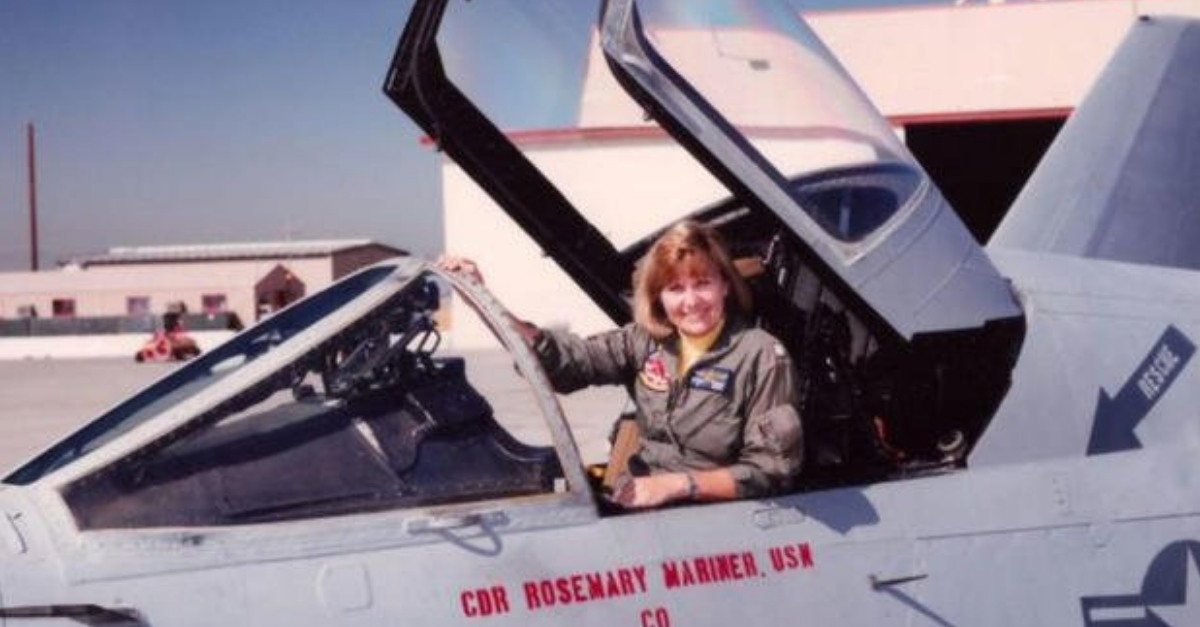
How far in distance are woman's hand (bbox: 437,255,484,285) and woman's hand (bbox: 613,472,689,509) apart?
2.22 feet

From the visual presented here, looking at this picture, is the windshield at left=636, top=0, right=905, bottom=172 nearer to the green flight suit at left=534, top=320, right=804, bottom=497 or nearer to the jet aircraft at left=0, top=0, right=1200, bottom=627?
the jet aircraft at left=0, top=0, right=1200, bottom=627

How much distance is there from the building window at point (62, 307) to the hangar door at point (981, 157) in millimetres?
40183

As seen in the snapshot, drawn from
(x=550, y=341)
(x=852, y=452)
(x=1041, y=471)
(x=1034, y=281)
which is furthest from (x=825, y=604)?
(x=1034, y=281)

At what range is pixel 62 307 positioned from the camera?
53.1 metres

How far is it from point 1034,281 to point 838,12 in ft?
60.3

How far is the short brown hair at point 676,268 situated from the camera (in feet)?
10.8

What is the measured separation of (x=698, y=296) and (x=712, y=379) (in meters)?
0.23

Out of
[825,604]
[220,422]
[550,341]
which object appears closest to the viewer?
[220,422]

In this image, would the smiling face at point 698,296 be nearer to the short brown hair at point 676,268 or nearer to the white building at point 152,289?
the short brown hair at point 676,268

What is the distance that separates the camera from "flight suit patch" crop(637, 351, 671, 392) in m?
3.42

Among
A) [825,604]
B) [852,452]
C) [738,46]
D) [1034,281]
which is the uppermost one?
[738,46]

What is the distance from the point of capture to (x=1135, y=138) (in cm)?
616

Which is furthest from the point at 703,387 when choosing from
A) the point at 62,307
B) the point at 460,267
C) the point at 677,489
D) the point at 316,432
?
the point at 62,307

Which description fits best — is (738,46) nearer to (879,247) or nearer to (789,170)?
(789,170)
